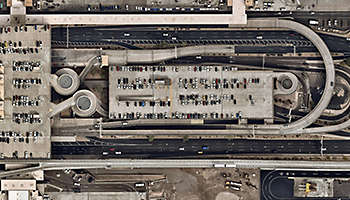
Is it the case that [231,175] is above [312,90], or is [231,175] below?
below

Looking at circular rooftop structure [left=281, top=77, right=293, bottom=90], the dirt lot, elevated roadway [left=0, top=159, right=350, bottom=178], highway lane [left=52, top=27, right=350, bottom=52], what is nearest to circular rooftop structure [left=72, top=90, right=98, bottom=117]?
elevated roadway [left=0, top=159, right=350, bottom=178]

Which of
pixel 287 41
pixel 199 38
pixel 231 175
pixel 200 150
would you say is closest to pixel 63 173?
pixel 200 150

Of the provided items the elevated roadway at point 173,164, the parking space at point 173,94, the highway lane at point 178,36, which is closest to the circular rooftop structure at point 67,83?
the parking space at point 173,94

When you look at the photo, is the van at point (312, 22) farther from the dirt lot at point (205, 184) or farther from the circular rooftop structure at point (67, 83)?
the circular rooftop structure at point (67, 83)

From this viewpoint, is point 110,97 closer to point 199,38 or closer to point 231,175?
point 199,38

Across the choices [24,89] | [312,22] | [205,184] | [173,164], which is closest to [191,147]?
[173,164]

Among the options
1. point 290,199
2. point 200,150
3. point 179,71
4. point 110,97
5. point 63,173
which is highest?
point 179,71
